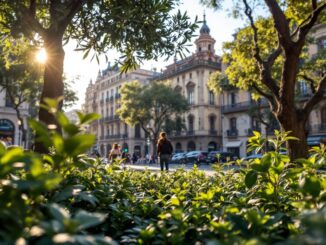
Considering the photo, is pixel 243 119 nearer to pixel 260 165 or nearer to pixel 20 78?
pixel 20 78

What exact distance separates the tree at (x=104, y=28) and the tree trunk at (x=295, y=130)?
440 cm

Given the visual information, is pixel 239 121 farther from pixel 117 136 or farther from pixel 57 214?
pixel 57 214

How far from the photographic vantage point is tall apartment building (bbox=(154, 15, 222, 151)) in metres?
53.2

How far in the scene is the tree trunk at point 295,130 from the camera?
8570 millimetres

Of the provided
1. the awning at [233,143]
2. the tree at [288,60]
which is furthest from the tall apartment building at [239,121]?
the tree at [288,60]

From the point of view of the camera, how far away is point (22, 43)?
888 cm

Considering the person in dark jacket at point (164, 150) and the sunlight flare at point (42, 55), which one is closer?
the sunlight flare at point (42, 55)

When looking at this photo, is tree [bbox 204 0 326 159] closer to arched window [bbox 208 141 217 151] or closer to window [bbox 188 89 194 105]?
arched window [bbox 208 141 217 151]

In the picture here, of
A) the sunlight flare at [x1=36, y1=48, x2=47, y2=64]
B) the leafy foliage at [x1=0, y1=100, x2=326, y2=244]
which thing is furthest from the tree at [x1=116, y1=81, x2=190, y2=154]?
the leafy foliage at [x1=0, y1=100, x2=326, y2=244]

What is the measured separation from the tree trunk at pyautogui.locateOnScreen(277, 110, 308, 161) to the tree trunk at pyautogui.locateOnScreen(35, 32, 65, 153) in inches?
231

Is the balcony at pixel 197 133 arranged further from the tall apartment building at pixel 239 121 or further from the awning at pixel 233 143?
the awning at pixel 233 143

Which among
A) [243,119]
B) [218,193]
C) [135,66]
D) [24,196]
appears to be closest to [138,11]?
[135,66]

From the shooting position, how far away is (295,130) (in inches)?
363

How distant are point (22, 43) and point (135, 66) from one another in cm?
430
